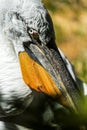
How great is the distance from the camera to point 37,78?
2.99 m

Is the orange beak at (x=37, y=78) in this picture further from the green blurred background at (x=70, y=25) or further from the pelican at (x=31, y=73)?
the green blurred background at (x=70, y=25)

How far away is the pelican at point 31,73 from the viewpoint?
298cm

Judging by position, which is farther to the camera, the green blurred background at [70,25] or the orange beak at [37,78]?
the green blurred background at [70,25]

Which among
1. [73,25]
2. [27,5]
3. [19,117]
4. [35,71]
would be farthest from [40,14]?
[73,25]

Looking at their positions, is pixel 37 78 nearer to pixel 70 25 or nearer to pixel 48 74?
pixel 48 74

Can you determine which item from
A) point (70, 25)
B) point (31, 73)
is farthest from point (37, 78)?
point (70, 25)

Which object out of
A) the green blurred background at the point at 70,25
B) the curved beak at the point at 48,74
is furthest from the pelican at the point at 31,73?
the green blurred background at the point at 70,25

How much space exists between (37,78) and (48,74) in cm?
6

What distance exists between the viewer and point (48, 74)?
3016 mm

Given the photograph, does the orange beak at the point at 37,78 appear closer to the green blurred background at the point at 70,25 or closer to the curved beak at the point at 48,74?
the curved beak at the point at 48,74

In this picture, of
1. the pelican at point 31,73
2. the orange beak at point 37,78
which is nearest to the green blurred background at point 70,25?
the pelican at point 31,73

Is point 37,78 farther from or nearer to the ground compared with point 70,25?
nearer to the ground

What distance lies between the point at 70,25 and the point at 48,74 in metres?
5.07

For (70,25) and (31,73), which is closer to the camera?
(31,73)
